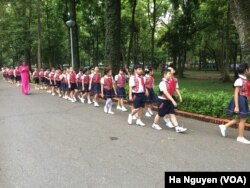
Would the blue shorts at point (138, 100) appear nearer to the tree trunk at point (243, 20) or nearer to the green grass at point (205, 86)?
the tree trunk at point (243, 20)

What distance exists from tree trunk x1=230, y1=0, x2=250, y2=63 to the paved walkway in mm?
2762

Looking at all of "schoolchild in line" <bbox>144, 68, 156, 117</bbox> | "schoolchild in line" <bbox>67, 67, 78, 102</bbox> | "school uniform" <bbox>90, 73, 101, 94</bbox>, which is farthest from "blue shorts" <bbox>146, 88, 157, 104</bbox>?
"schoolchild in line" <bbox>67, 67, 78, 102</bbox>

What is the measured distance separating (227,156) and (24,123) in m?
6.06

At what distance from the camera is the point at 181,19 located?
33125 millimetres

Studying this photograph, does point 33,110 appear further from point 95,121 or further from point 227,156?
point 227,156

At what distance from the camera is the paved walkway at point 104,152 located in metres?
5.70

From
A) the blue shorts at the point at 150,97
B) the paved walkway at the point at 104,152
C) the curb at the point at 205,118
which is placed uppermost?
the blue shorts at the point at 150,97

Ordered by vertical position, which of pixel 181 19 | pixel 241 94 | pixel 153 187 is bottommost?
pixel 153 187

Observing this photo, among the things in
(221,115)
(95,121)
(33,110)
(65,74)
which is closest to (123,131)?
(95,121)

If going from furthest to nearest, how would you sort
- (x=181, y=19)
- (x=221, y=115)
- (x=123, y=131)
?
1. (x=181, y=19)
2. (x=221, y=115)
3. (x=123, y=131)

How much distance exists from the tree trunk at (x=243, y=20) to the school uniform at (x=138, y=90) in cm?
339

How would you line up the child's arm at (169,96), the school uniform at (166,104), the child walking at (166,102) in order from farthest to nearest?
the school uniform at (166,104), the child walking at (166,102), the child's arm at (169,96)

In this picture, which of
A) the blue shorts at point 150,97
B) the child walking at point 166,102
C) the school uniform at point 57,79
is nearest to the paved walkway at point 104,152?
the child walking at point 166,102

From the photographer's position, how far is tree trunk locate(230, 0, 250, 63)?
10.9m
